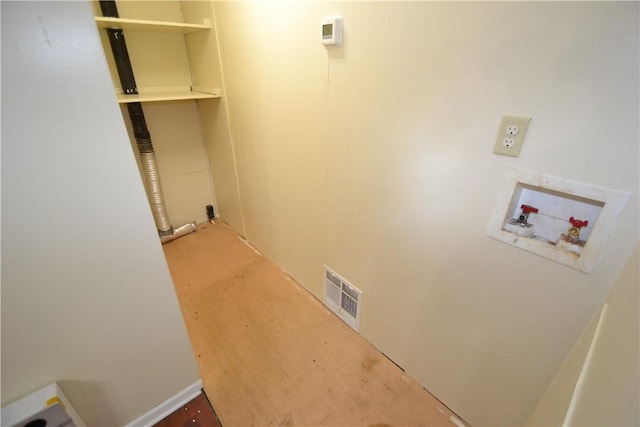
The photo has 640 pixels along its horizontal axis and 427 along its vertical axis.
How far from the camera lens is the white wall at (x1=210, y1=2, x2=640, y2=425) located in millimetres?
750

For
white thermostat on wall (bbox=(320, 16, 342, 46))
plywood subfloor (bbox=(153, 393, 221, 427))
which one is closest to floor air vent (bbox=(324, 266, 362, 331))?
plywood subfloor (bbox=(153, 393, 221, 427))

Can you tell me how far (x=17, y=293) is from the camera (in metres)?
0.83

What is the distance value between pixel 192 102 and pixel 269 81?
131cm

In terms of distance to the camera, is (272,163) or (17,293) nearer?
(17,293)

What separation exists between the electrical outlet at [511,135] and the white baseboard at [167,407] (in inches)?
67.4

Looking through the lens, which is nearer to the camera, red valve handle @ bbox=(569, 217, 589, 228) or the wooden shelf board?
red valve handle @ bbox=(569, 217, 589, 228)

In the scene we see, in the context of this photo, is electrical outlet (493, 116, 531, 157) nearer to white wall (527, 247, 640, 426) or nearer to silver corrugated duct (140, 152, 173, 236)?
white wall (527, 247, 640, 426)

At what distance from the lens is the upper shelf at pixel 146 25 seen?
178cm

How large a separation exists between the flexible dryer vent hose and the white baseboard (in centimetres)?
157

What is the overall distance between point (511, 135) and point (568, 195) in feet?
0.83

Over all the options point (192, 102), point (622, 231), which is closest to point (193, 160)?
point (192, 102)

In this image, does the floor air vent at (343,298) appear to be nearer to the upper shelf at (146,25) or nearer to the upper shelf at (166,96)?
the upper shelf at (166,96)

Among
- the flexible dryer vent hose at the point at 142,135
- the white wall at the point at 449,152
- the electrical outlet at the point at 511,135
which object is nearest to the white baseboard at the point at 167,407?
the white wall at the point at 449,152

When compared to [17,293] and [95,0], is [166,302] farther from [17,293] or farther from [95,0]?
[95,0]
